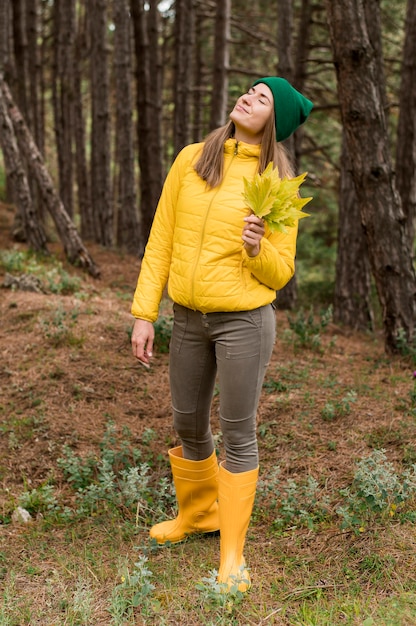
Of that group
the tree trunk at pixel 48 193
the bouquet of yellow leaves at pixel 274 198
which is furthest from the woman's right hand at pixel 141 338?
the tree trunk at pixel 48 193

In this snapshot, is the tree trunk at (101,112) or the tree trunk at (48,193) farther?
the tree trunk at (101,112)

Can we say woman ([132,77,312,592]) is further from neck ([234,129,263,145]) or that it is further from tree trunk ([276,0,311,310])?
tree trunk ([276,0,311,310])

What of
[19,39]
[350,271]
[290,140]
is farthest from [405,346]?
[19,39]

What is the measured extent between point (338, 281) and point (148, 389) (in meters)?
4.69

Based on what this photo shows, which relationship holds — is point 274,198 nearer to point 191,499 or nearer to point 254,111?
point 254,111

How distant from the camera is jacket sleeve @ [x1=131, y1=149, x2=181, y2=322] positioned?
341 centimetres

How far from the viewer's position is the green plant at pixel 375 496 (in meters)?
3.64

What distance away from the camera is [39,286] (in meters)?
7.82

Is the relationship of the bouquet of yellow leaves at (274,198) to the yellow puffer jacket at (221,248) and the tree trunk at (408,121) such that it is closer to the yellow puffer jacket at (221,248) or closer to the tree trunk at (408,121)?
the yellow puffer jacket at (221,248)

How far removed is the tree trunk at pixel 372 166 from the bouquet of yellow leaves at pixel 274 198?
10.4 ft

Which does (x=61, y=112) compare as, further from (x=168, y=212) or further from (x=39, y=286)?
(x=168, y=212)

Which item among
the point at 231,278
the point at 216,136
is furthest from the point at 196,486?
the point at 216,136

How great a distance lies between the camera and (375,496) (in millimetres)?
3648

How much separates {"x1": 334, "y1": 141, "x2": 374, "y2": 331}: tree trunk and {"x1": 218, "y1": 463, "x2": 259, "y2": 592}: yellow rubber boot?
640cm
